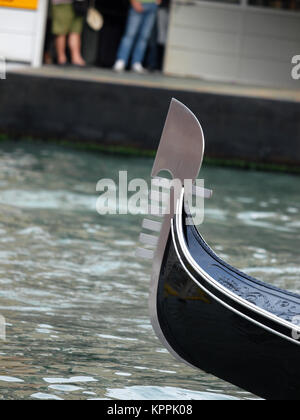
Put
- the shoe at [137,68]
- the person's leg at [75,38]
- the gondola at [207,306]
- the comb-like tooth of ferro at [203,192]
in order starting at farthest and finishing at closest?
the shoe at [137,68] < the person's leg at [75,38] < the gondola at [207,306] < the comb-like tooth of ferro at [203,192]

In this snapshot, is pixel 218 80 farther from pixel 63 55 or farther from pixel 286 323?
pixel 286 323

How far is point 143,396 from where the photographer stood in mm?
4754

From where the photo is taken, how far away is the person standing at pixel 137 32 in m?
13.6

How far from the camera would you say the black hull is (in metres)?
4.01

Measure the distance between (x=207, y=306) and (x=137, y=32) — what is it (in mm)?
10325

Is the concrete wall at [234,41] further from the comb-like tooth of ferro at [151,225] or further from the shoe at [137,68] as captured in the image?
the comb-like tooth of ferro at [151,225]

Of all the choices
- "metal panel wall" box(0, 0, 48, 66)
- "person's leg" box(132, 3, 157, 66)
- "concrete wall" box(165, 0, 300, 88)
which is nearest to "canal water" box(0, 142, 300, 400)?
"metal panel wall" box(0, 0, 48, 66)

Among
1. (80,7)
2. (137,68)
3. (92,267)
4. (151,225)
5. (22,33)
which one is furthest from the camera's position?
(137,68)

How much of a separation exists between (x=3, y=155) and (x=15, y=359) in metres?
6.44

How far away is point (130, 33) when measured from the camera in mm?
13828

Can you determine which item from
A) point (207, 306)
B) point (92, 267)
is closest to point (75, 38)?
point (92, 267)

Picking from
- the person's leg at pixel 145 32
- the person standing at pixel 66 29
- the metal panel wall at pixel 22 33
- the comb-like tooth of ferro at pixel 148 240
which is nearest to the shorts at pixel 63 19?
the person standing at pixel 66 29

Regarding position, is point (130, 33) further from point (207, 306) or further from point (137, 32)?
point (207, 306)

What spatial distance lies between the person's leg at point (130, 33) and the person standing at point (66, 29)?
0.52 metres
